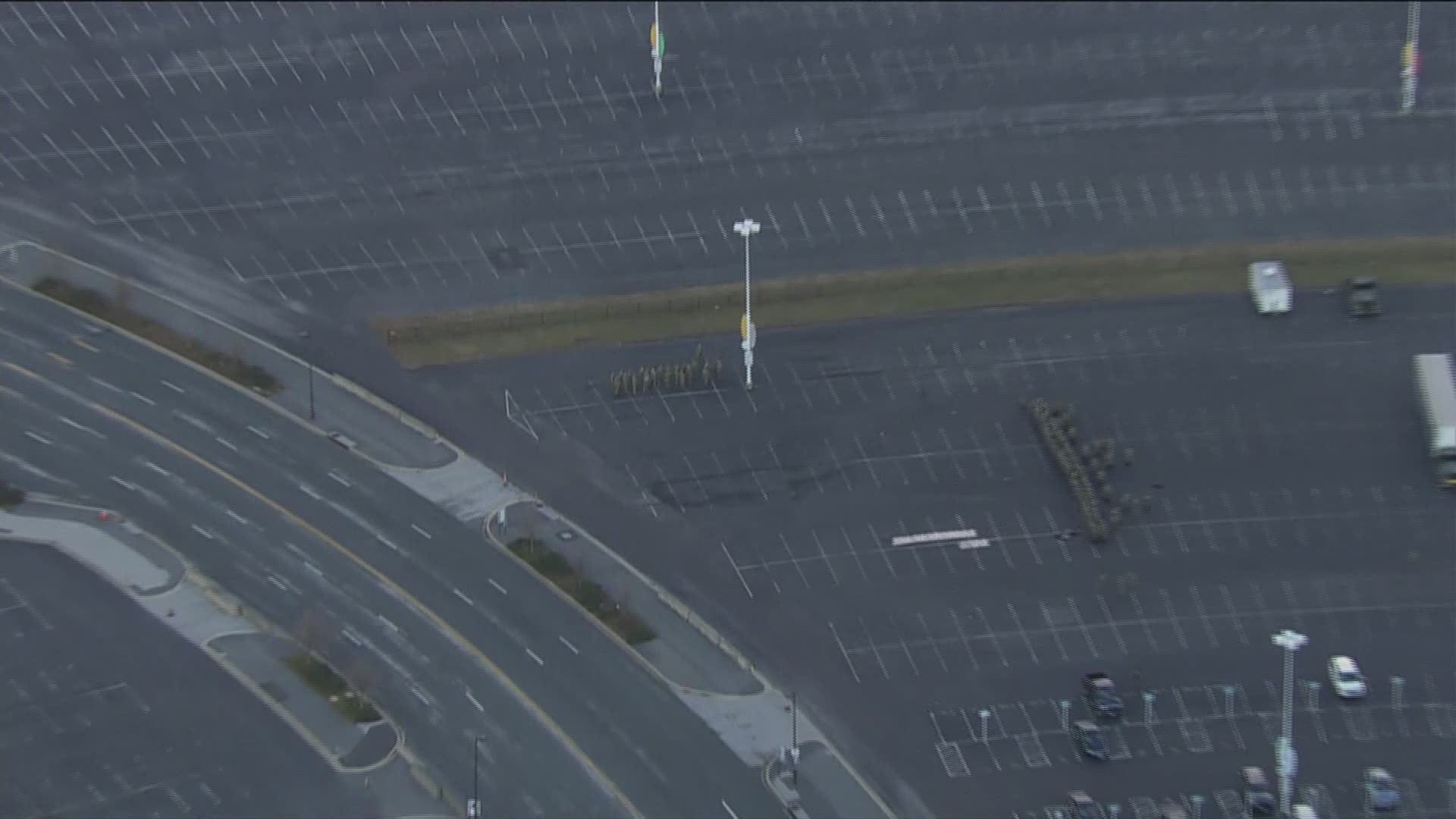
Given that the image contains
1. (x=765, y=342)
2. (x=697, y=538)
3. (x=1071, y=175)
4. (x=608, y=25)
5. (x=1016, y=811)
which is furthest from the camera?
(x=608, y=25)

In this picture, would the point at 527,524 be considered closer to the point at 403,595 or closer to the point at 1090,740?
the point at 403,595

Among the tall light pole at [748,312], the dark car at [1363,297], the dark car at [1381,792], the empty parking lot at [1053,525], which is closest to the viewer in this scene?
the dark car at [1381,792]

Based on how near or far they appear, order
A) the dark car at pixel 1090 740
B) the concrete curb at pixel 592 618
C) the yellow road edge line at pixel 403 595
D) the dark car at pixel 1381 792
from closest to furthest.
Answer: the dark car at pixel 1381 792, the yellow road edge line at pixel 403 595, the dark car at pixel 1090 740, the concrete curb at pixel 592 618

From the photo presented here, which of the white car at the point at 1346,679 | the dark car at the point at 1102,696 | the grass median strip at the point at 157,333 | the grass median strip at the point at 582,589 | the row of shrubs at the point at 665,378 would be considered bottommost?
the dark car at the point at 1102,696

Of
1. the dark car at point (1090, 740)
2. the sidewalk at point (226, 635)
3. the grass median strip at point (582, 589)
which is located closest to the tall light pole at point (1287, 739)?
the dark car at point (1090, 740)

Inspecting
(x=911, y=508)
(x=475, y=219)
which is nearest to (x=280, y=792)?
(x=911, y=508)

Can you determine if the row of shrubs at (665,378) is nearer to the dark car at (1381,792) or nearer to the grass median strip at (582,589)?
the grass median strip at (582,589)

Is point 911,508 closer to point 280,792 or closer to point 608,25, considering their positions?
point 280,792
